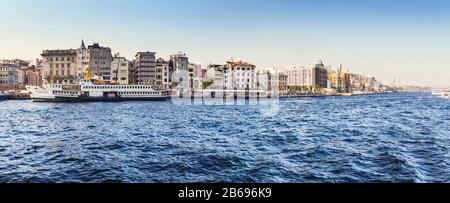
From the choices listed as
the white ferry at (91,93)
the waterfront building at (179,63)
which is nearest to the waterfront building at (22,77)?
the white ferry at (91,93)

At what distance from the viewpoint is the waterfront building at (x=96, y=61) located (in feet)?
158

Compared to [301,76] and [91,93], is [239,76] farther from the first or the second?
[301,76]

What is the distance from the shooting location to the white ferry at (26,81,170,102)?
145 ft

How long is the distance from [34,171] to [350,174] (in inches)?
238

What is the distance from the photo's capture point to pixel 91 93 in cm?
4772

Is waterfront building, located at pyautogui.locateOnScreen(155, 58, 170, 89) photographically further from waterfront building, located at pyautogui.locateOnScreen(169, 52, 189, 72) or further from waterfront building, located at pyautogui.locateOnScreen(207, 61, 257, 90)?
waterfront building, located at pyautogui.locateOnScreen(207, 61, 257, 90)

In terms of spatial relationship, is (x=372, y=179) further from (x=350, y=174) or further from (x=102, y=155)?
(x=102, y=155)

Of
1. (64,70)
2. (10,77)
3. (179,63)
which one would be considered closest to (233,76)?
(179,63)

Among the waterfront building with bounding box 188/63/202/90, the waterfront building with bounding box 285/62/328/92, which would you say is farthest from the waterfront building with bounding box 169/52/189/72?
the waterfront building with bounding box 285/62/328/92

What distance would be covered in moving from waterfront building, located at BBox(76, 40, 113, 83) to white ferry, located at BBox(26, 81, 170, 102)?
214 centimetres

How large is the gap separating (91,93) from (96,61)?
686 cm

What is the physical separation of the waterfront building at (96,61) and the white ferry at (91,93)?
2.14 metres

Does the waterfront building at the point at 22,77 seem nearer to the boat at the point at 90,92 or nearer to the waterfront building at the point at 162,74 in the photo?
the boat at the point at 90,92
